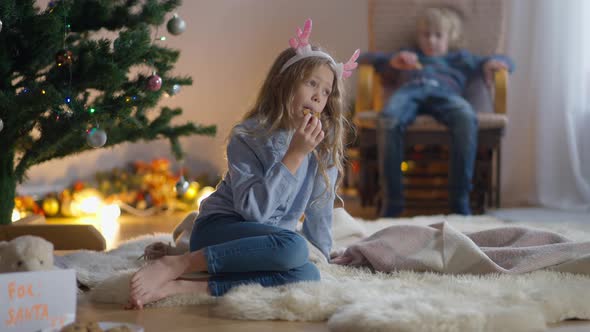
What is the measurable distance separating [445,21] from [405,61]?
262 millimetres

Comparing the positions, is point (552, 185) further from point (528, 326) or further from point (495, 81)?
point (528, 326)

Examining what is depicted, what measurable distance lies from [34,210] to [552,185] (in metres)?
2.18

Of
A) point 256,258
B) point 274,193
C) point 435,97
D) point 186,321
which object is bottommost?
point 186,321

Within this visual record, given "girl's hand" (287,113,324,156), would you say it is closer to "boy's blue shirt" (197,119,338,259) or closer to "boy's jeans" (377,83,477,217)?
"boy's blue shirt" (197,119,338,259)

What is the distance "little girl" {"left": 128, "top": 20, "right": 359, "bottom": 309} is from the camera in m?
1.57

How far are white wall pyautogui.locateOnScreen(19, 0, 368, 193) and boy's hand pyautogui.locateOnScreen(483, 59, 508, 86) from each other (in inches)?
29.0

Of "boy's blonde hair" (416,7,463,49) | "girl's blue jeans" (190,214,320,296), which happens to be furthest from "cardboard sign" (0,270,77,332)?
"boy's blonde hair" (416,7,463,49)

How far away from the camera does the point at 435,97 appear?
3.11 meters

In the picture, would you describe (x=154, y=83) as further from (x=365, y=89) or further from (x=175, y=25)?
(x=365, y=89)

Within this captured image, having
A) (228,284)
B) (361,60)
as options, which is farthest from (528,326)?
(361,60)

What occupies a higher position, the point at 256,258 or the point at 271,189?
the point at 271,189

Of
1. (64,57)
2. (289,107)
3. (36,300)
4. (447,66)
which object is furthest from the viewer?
(447,66)

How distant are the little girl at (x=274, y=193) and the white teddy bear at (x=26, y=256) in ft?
0.70

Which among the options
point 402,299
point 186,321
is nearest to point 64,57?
point 186,321
